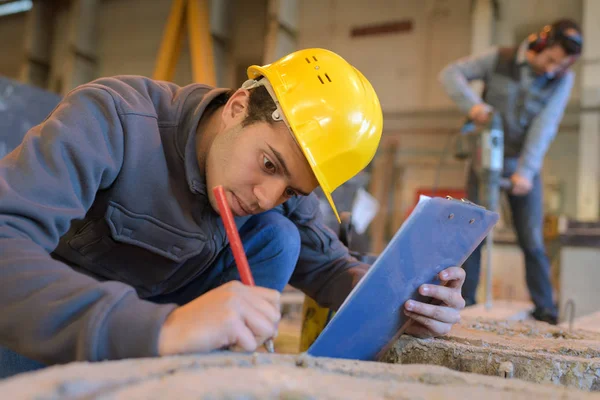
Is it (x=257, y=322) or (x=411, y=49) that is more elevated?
(x=411, y=49)

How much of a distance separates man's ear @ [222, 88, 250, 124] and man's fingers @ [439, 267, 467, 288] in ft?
2.06

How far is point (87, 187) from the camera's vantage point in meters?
0.99

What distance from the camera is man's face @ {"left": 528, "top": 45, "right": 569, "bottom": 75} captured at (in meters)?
2.87

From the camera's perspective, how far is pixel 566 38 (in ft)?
9.14

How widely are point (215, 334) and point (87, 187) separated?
0.46 metres

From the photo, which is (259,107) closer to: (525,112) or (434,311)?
(434,311)

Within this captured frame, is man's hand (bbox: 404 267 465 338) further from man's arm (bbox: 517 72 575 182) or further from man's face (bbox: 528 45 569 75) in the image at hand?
man's face (bbox: 528 45 569 75)

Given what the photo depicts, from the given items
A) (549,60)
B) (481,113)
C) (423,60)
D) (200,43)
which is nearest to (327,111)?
(481,113)

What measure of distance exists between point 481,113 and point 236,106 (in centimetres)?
222

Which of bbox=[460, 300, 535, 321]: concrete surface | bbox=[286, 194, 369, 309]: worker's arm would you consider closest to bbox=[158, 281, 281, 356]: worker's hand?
bbox=[286, 194, 369, 309]: worker's arm

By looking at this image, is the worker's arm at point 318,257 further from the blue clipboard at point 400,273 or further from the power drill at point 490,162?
the power drill at point 490,162

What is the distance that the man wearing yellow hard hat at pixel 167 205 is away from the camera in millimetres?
746

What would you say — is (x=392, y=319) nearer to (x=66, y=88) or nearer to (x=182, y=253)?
(x=182, y=253)

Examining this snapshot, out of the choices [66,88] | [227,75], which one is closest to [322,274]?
[227,75]
